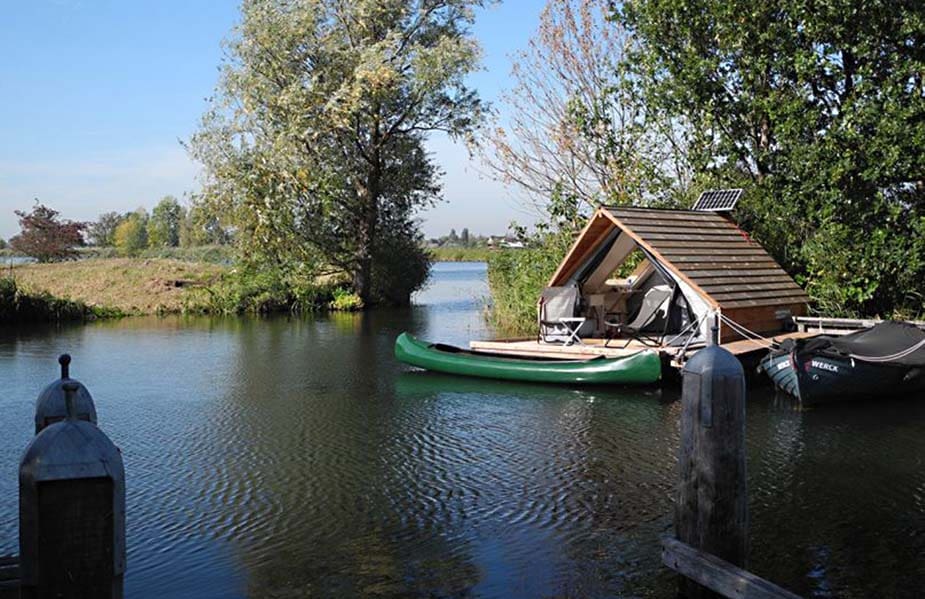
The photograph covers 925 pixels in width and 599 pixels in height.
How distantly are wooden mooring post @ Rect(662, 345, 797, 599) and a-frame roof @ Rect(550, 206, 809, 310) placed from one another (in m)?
8.48

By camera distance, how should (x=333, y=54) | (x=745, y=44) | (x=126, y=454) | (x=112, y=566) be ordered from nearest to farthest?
1. (x=112, y=566)
2. (x=126, y=454)
3. (x=745, y=44)
4. (x=333, y=54)

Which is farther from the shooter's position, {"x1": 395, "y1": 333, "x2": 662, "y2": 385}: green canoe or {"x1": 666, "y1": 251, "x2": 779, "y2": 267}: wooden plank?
{"x1": 666, "y1": 251, "x2": 779, "y2": 267}: wooden plank

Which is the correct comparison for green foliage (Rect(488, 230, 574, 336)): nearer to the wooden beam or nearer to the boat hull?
the wooden beam

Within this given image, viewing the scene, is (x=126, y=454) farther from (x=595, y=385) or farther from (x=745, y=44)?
(x=745, y=44)

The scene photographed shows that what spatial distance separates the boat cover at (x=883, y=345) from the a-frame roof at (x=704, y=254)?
1.92 m

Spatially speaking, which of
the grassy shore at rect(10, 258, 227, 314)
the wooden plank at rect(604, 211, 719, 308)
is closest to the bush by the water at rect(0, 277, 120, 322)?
the grassy shore at rect(10, 258, 227, 314)

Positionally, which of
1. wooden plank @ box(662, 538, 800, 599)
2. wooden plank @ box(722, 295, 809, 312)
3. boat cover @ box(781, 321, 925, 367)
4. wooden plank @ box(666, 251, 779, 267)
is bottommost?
wooden plank @ box(662, 538, 800, 599)

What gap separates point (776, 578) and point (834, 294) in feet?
37.7

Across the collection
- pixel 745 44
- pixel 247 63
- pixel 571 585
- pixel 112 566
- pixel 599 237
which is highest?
pixel 247 63

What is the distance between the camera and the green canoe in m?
12.4

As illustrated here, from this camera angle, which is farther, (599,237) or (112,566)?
(599,237)

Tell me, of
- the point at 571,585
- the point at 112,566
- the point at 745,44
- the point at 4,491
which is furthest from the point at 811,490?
the point at 745,44

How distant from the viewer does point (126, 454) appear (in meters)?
9.54

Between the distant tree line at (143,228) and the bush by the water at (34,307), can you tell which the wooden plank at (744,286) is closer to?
the bush by the water at (34,307)
